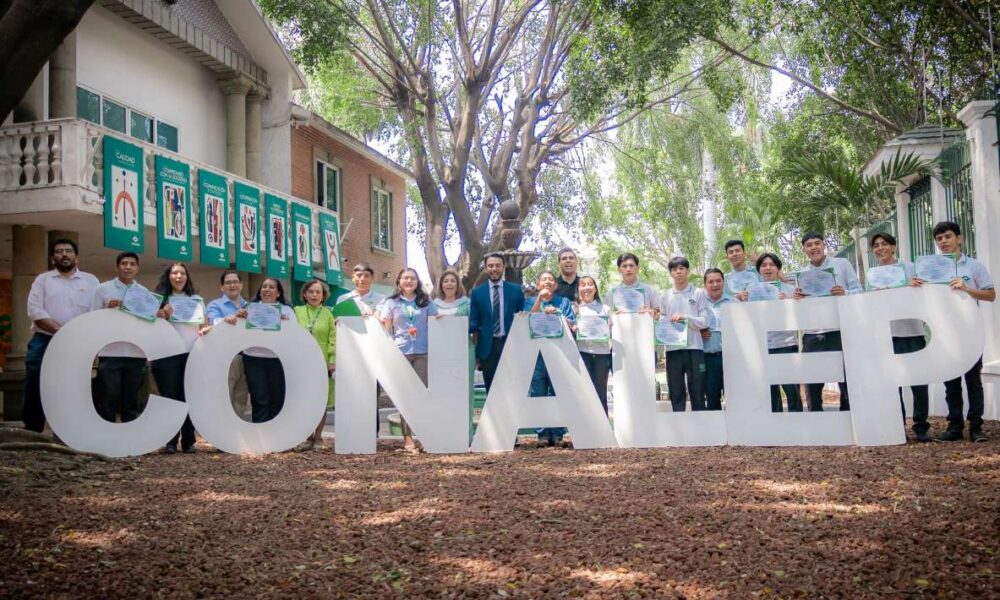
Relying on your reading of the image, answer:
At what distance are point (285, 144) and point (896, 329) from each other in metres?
14.6

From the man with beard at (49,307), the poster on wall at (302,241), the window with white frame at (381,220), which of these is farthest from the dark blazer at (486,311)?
the window with white frame at (381,220)

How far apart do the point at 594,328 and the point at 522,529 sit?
3598 millimetres

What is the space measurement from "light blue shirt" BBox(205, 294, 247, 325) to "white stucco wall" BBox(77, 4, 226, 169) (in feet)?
25.6

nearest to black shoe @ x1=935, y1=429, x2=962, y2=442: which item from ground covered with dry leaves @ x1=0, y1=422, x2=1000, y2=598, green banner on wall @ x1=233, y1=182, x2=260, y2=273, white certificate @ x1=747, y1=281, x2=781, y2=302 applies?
ground covered with dry leaves @ x1=0, y1=422, x2=1000, y2=598

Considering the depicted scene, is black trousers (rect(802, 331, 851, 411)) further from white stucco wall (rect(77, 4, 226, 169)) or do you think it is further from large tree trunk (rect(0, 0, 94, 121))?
white stucco wall (rect(77, 4, 226, 169))

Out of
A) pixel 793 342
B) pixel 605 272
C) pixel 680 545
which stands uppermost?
pixel 605 272

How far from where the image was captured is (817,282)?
770 centimetres

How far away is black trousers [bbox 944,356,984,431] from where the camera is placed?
691 centimetres

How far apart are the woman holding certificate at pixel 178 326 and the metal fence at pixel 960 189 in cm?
733

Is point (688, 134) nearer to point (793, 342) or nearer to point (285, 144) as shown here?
point (285, 144)

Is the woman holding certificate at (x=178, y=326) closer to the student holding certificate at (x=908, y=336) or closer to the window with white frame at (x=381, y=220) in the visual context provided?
the student holding certificate at (x=908, y=336)

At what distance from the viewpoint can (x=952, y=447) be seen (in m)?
6.57

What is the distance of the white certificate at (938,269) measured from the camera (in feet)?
23.2

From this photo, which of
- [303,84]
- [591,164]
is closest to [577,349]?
[303,84]
